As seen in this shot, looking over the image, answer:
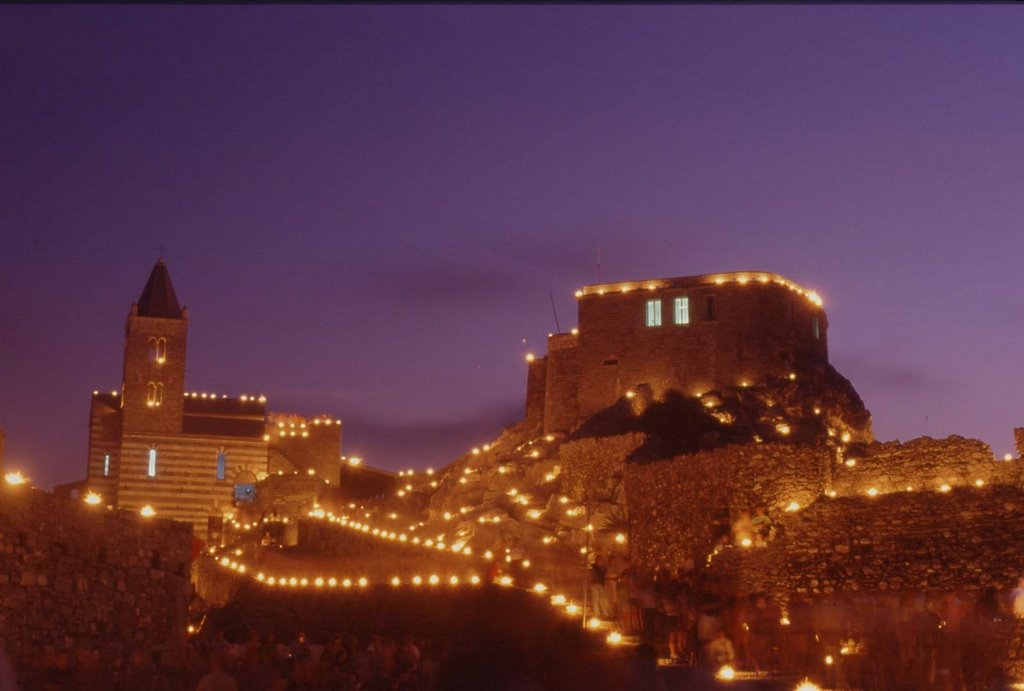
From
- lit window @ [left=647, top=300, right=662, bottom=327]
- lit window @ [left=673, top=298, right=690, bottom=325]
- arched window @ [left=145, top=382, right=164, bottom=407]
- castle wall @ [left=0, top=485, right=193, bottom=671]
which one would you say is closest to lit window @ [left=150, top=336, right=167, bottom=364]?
arched window @ [left=145, top=382, right=164, bottom=407]

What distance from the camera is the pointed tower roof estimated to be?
55094 mm

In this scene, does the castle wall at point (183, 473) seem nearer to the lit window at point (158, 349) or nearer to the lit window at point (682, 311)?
the lit window at point (158, 349)

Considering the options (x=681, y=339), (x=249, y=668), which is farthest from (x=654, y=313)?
(x=249, y=668)

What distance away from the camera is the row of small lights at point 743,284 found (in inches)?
1698

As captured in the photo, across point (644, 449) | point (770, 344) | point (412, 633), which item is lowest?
point (412, 633)

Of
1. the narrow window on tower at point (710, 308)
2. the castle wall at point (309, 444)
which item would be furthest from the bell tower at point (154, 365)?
the narrow window on tower at point (710, 308)

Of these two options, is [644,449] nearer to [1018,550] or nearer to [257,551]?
[257,551]

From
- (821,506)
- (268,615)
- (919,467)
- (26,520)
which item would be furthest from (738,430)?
(26,520)

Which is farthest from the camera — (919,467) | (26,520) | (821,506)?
(919,467)

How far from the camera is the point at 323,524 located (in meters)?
35.7

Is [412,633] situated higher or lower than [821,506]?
lower

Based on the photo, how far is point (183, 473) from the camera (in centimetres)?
5238

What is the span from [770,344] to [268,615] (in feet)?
66.3

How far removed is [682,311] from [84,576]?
29433 mm
